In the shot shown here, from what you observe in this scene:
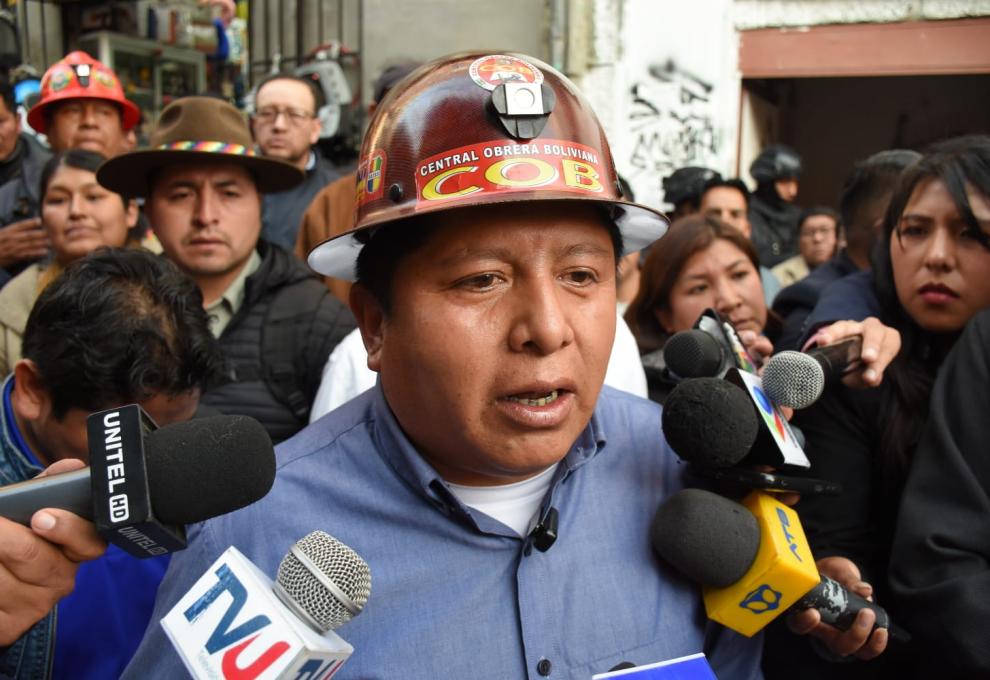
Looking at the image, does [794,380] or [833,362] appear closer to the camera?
[794,380]

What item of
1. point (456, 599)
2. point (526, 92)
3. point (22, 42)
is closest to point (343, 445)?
point (456, 599)

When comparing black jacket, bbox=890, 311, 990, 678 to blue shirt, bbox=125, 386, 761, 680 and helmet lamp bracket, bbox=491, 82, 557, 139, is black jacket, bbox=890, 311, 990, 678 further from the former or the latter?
helmet lamp bracket, bbox=491, 82, 557, 139

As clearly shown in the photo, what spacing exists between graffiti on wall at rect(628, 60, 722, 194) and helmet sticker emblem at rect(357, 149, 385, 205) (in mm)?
7215

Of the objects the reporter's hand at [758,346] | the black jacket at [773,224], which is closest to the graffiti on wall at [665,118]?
the black jacket at [773,224]

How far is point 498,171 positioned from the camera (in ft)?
4.90

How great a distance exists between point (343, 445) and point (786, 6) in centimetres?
837

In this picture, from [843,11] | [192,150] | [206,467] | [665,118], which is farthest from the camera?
[665,118]

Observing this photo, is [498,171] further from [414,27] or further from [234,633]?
[414,27]

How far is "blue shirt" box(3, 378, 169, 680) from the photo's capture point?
1.72 meters

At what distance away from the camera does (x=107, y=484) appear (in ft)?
3.48

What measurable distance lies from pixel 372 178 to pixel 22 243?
2.86 meters

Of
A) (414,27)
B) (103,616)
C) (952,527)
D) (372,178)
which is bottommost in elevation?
(103,616)

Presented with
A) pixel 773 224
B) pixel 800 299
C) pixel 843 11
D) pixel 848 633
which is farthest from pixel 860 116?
pixel 848 633

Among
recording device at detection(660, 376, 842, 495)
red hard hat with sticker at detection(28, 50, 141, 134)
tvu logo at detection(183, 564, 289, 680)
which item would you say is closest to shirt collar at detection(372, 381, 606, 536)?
recording device at detection(660, 376, 842, 495)
